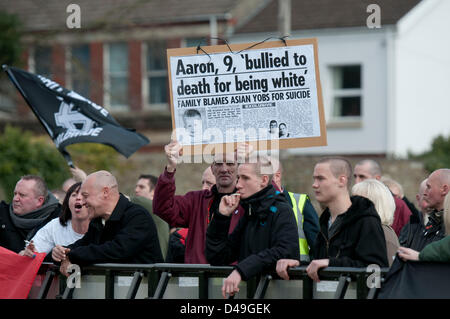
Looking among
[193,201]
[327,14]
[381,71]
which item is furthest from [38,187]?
[327,14]

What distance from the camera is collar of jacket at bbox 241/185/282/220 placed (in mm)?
6598

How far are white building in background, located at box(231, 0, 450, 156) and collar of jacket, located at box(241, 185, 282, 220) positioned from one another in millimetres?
16439

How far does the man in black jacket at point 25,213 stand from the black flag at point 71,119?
0.59m

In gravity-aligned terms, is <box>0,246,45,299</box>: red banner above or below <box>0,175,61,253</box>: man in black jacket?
below

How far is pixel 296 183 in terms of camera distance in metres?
20.2

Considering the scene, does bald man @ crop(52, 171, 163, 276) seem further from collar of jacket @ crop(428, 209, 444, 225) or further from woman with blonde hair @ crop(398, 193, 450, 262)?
woman with blonde hair @ crop(398, 193, 450, 262)

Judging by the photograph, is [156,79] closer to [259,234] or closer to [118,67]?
[118,67]

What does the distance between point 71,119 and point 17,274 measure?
2794 millimetres

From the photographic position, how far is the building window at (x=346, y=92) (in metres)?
23.6

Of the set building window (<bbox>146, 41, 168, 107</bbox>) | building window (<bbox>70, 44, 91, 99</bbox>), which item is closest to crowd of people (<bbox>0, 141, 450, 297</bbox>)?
building window (<bbox>70, 44, 91, 99</bbox>)
